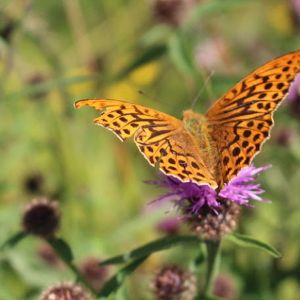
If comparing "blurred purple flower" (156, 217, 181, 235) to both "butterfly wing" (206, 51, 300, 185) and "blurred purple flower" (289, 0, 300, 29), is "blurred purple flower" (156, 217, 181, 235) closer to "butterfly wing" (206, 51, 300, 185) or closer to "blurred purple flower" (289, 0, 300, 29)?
"butterfly wing" (206, 51, 300, 185)

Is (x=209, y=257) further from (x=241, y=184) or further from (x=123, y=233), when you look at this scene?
(x=123, y=233)

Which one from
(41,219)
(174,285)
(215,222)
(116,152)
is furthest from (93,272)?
(116,152)

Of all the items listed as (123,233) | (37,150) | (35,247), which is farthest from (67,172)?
(123,233)

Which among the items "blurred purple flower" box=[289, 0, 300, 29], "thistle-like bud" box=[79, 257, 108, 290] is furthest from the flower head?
"blurred purple flower" box=[289, 0, 300, 29]

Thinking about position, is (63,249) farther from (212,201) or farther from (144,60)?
(144,60)

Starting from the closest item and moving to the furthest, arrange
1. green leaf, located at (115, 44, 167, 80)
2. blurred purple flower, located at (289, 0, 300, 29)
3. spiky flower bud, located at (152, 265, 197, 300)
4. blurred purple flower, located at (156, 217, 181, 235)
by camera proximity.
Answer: spiky flower bud, located at (152, 265, 197, 300), green leaf, located at (115, 44, 167, 80), blurred purple flower, located at (156, 217, 181, 235), blurred purple flower, located at (289, 0, 300, 29)

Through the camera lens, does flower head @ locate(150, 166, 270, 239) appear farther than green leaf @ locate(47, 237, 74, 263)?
No

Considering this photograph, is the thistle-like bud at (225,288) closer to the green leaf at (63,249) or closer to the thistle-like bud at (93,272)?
the thistle-like bud at (93,272)
